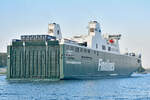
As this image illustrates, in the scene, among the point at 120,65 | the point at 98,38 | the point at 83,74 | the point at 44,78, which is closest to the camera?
the point at 44,78

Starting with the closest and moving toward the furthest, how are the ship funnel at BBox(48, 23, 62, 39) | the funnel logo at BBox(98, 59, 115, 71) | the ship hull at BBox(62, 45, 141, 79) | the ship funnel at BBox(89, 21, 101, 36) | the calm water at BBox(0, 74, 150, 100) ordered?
the calm water at BBox(0, 74, 150, 100) → the ship hull at BBox(62, 45, 141, 79) → the ship funnel at BBox(48, 23, 62, 39) → the funnel logo at BBox(98, 59, 115, 71) → the ship funnel at BBox(89, 21, 101, 36)

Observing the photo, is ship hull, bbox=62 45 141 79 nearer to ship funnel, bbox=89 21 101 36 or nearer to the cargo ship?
the cargo ship

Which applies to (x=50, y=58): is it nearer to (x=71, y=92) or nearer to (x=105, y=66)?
(x=105, y=66)

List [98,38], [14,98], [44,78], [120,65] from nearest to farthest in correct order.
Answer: [14,98] < [44,78] < [98,38] < [120,65]

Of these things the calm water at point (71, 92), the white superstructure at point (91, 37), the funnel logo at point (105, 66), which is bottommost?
the calm water at point (71, 92)

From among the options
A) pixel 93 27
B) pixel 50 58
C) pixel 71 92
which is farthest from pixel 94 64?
pixel 71 92

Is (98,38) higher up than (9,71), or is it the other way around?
(98,38)

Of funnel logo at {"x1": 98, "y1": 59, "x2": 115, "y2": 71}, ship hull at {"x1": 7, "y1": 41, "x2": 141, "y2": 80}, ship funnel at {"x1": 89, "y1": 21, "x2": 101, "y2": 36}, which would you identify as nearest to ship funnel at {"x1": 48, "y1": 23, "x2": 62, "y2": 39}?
ship funnel at {"x1": 89, "y1": 21, "x2": 101, "y2": 36}

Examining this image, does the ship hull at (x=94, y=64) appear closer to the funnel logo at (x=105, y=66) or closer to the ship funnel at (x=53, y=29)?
the funnel logo at (x=105, y=66)

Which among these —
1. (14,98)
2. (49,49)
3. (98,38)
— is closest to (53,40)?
(49,49)

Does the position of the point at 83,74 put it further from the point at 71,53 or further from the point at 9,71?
the point at 9,71

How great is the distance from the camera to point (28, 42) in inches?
3150

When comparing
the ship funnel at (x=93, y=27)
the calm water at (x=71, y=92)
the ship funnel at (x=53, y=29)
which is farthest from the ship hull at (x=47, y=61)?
the calm water at (x=71, y=92)

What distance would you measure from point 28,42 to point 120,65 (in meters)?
41.4
